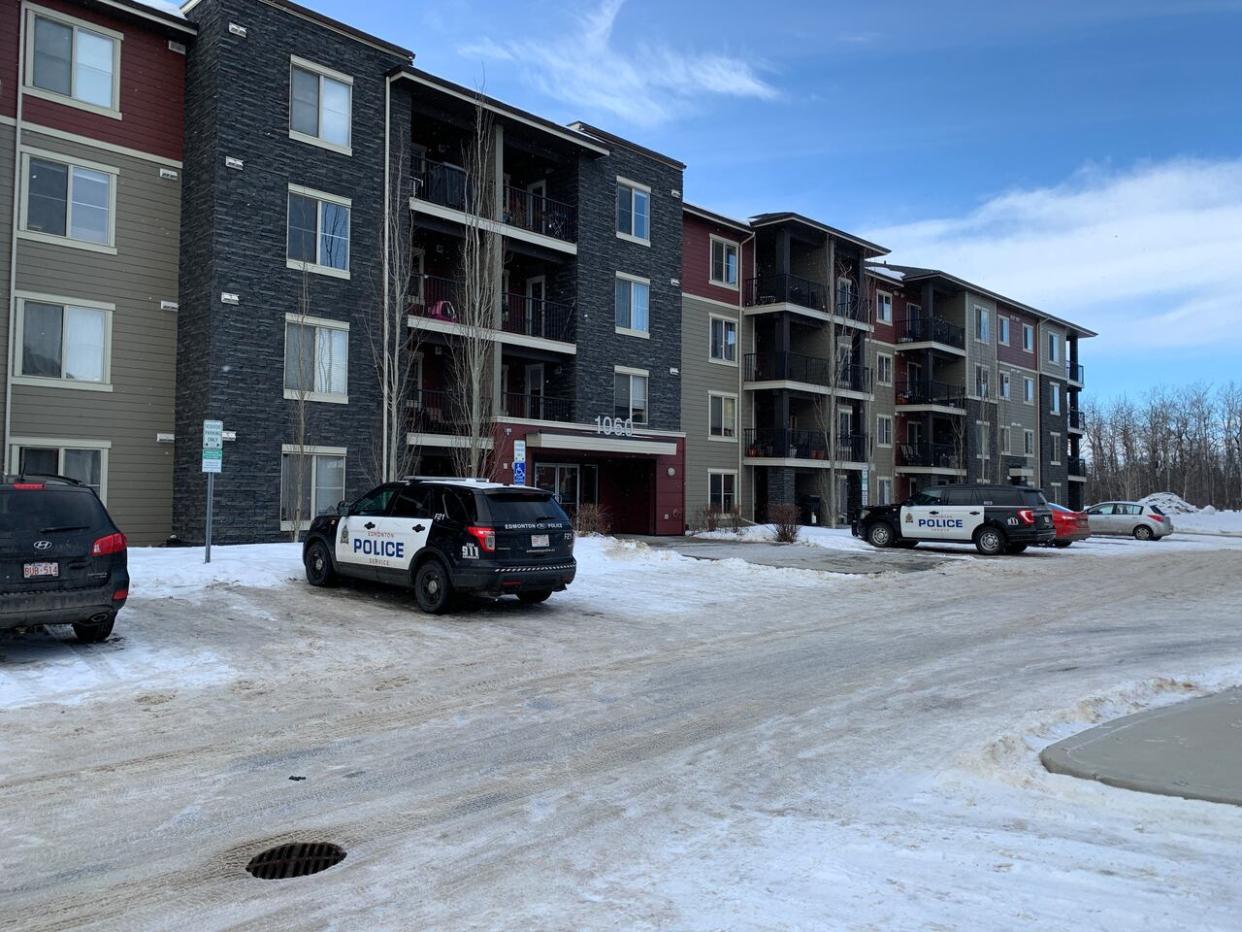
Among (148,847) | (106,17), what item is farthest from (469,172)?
(148,847)

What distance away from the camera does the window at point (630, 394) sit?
104ft

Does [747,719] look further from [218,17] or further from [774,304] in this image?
[774,304]

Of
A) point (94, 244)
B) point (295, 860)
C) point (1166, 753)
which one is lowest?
point (295, 860)

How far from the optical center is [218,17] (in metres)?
22.1

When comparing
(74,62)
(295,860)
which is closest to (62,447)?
(74,62)

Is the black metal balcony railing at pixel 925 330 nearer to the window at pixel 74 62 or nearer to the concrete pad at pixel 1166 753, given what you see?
the window at pixel 74 62

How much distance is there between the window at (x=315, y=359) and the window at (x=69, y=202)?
4400 millimetres

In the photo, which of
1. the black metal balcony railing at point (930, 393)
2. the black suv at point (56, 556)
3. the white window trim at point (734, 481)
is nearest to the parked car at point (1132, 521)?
the black metal balcony railing at point (930, 393)

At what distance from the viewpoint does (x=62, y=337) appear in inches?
826

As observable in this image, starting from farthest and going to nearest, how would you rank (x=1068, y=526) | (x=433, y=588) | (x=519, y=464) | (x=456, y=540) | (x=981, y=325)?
1. (x=981, y=325)
2. (x=1068, y=526)
3. (x=519, y=464)
4. (x=433, y=588)
5. (x=456, y=540)

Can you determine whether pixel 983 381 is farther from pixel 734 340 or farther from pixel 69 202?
pixel 69 202

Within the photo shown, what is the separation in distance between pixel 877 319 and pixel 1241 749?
135 ft

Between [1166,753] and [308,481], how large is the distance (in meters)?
20.7

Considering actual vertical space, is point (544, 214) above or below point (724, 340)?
above
